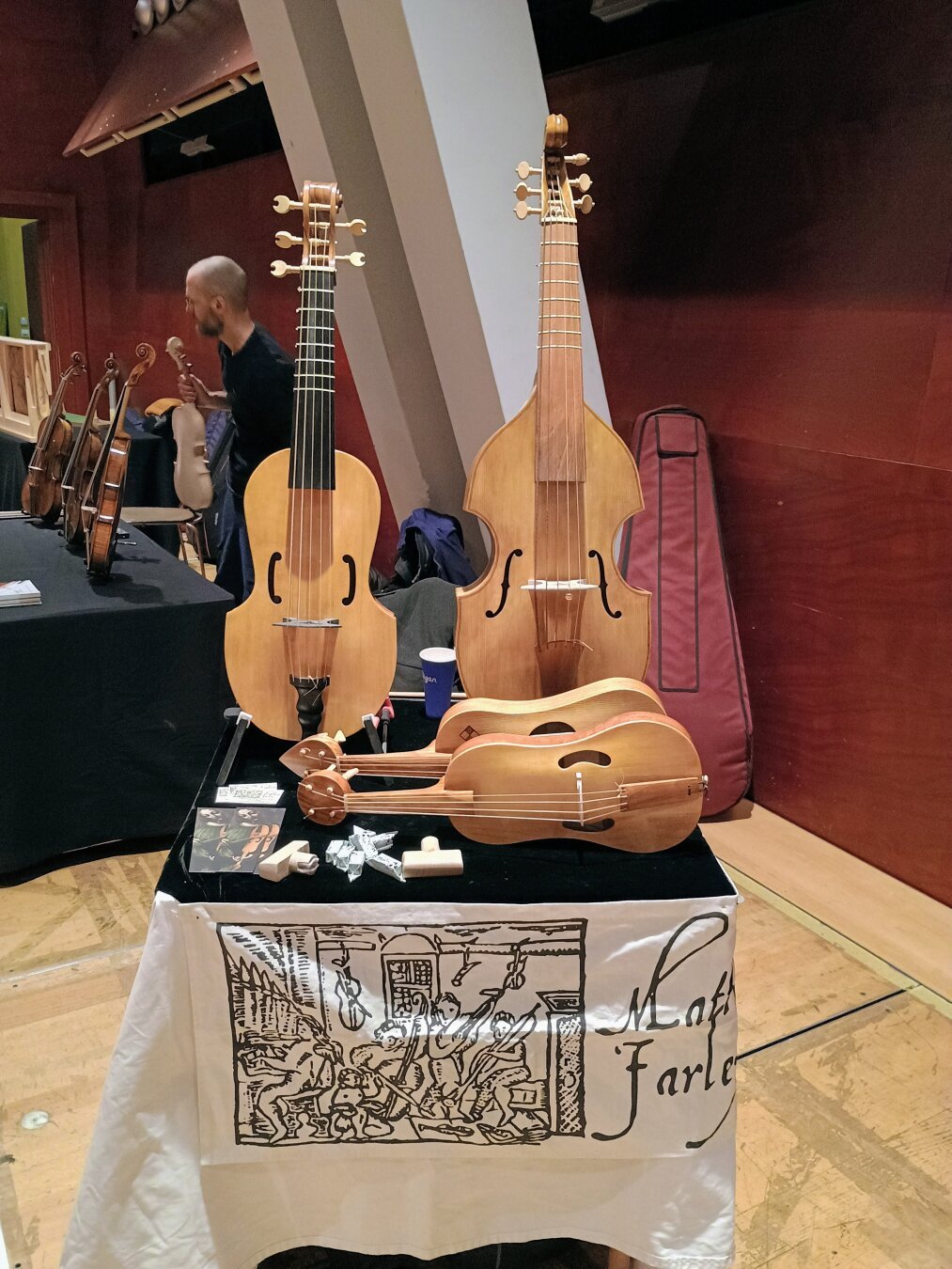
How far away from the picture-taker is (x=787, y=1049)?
182 cm

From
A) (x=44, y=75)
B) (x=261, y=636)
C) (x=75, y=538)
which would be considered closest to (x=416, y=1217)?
(x=261, y=636)

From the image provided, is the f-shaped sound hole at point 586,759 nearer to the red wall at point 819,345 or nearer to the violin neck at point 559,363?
the violin neck at point 559,363

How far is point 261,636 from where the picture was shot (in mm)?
1518

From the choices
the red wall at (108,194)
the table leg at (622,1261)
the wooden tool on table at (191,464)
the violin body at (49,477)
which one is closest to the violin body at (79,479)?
the violin body at (49,477)

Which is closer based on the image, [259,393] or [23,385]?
[259,393]

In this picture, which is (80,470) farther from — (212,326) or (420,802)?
(420,802)

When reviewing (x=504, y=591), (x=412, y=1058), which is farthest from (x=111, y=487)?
(x=412, y=1058)

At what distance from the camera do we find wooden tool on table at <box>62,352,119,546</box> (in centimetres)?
266

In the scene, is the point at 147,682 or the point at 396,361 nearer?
the point at 147,682

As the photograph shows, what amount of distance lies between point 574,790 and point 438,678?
1.55ft

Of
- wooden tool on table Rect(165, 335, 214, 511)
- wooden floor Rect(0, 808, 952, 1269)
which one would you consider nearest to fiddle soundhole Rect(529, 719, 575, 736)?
wooden floor Rect(0, 808, 952, 1269)

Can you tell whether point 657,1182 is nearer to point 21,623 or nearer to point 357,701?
point 357,701

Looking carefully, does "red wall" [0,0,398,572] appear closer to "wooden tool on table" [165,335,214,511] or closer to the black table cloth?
"wooden tool on table" [165,335,214,511]

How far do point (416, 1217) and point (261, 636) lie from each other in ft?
2.71
